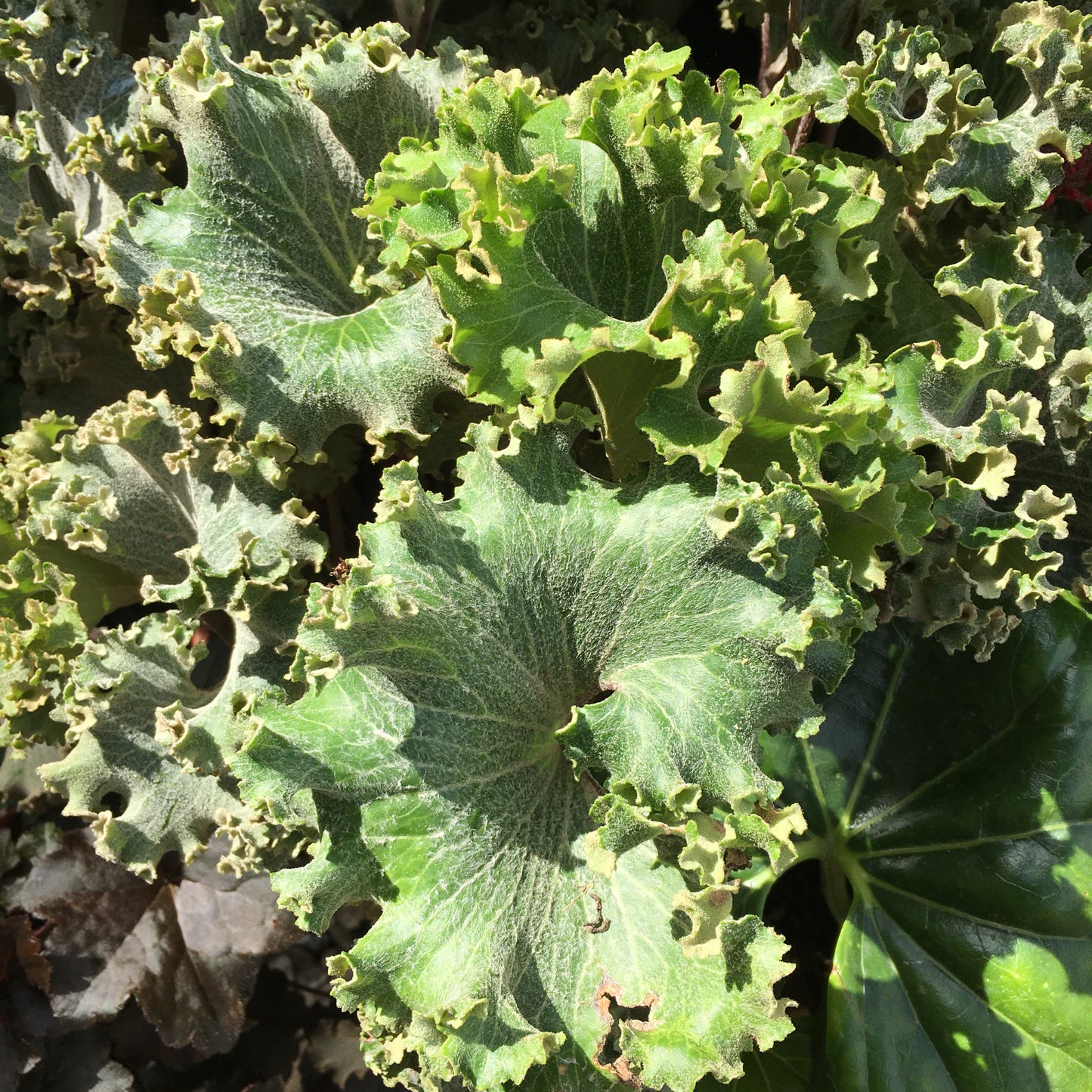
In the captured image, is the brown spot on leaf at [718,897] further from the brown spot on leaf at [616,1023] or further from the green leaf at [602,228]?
the green leaf at [602,228]

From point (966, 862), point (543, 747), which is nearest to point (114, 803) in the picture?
point (543, 747)

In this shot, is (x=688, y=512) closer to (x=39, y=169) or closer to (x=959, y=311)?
(x=959, y=311)

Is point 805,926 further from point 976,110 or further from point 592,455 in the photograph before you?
point 976,110

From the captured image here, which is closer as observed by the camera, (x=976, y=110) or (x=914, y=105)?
(x=976, y=110)

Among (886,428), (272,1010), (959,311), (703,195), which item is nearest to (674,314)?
(703,195)

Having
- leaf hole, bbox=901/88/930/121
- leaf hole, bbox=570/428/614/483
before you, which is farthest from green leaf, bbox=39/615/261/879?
leaf hole, bbox=901/88/930/121

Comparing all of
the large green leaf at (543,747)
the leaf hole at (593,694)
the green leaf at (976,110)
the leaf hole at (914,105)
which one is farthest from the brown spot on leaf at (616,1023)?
the leaf hole at (914,105)

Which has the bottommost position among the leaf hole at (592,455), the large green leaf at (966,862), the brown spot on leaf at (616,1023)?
the large green leaf at (966,862)
